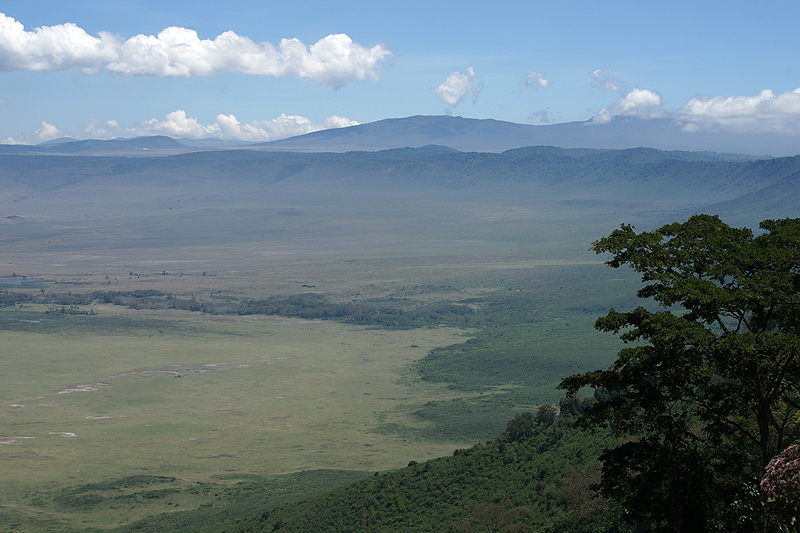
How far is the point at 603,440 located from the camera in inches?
1414

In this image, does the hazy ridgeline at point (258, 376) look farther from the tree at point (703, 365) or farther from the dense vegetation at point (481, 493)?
the tree at point (703, 365)

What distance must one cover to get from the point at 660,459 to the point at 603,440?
78.5ft

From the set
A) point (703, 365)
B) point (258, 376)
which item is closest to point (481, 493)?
point (703, 365)

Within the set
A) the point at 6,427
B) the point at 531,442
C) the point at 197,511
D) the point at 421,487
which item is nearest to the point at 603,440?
the point at 531,442

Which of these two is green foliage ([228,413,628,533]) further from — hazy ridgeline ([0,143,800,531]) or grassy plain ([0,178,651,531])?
grassy plain ([0,178,651,531])

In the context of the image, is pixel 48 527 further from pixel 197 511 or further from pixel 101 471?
pixel 101 471

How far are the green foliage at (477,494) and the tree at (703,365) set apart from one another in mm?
15846

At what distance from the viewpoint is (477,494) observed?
37875 mm

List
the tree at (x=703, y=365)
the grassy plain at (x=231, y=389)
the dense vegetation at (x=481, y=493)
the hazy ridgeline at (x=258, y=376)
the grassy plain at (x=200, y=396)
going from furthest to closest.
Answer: the grassy plain at (x=200, y=396)
the grassy plain at (x=231, y=389)
the hazy ridgeline at (x=258, y=376)
the dense vegetation at (x=481, y=493)
the tree at (x=703, y=365)

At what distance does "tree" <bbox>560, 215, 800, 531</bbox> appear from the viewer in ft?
40.4

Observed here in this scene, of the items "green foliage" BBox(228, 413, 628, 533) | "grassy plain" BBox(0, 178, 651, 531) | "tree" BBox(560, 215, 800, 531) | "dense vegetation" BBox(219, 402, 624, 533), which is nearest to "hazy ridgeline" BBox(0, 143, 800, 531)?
"grassy plain" BBox(0, 178, 651, 531)

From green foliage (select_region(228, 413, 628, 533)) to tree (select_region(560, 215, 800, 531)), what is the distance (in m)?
15.8

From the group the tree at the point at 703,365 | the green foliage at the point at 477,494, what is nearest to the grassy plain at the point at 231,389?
the green foliage at the point at 477,494

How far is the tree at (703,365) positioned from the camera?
12320 mm
